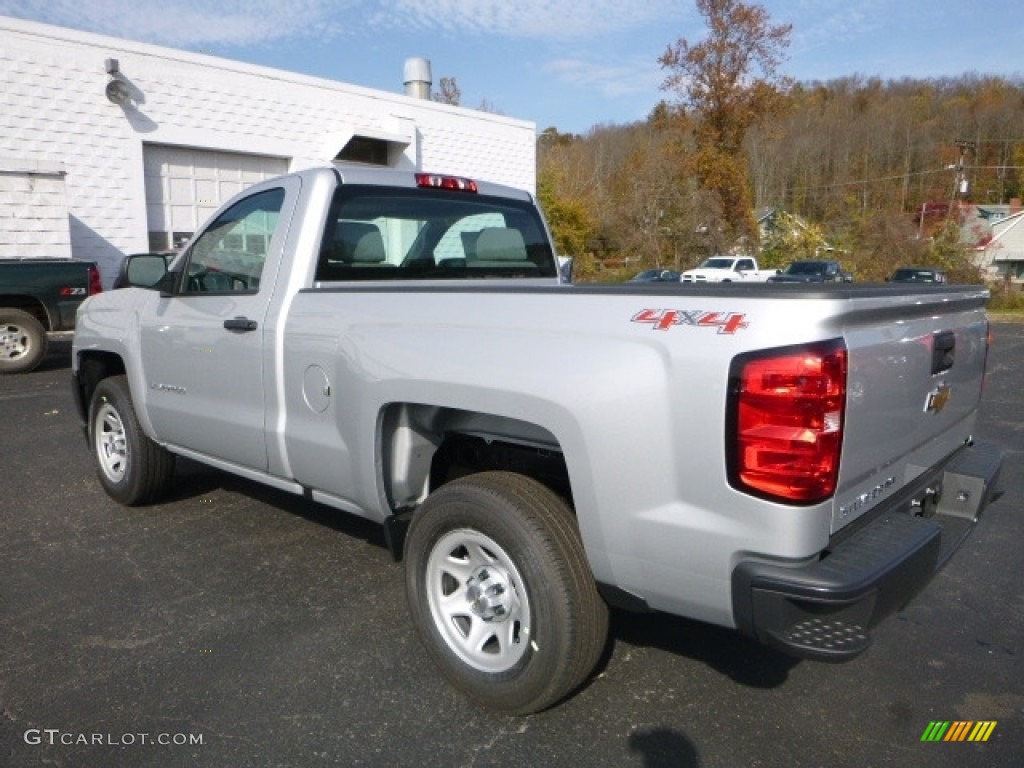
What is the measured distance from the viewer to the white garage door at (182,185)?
53.0ft

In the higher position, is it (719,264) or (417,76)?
(417,76)

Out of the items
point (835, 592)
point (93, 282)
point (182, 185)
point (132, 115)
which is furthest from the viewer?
point (182, 185)

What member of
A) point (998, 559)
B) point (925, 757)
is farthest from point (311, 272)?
point (998, 559)

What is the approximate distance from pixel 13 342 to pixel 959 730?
11.8 metres

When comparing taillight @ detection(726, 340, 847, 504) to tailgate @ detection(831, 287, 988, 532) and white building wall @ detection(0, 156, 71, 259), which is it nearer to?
tailgate @ detection(831, 287, 988, 532)

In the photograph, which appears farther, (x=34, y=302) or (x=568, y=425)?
(x=34, y=302)

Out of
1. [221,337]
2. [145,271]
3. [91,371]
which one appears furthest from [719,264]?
[221,337]

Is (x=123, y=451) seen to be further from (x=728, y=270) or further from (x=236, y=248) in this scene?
(x=728, y=270)

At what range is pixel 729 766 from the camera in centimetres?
249

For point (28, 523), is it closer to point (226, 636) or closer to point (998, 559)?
point (226, 636)

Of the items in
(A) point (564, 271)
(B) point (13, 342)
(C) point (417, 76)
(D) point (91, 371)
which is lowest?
(B) point (13, 342)

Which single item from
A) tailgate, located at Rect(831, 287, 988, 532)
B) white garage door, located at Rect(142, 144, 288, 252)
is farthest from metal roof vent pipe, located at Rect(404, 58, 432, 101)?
tailgate, located at Rect(831, 287, 988, 532)

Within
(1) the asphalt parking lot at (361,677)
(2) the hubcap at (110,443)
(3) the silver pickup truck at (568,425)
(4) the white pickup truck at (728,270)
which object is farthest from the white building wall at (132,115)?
(4) the white pickup truck at (728,270)

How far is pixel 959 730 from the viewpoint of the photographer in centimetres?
270
